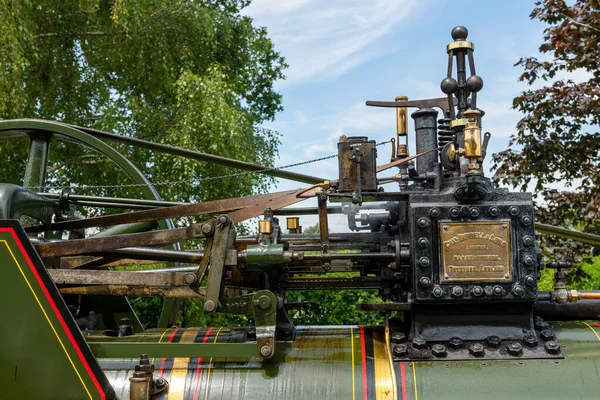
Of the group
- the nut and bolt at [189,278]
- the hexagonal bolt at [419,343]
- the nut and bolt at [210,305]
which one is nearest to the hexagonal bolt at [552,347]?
the hexagonal bolt at [419,343]

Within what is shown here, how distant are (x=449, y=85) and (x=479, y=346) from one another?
1.46 meters

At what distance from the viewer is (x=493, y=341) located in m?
3.90

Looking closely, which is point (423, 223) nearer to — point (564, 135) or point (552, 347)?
point (552, 347)

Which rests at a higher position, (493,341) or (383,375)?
(493,341)

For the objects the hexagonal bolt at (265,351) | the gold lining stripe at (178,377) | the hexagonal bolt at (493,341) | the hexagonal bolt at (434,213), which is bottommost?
the gold lining stripe at (178,377)

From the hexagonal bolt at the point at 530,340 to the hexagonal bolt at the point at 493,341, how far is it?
13cm

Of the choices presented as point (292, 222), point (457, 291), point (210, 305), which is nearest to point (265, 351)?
point (210, 305)

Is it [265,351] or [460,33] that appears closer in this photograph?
[265,351]

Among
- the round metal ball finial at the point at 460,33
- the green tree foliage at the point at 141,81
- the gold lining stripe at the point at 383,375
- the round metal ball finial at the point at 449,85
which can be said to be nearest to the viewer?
the gold lining stripe at the point at 383,375

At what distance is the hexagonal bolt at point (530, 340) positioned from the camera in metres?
3.90

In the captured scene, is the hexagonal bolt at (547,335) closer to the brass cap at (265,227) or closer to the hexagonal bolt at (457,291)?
the hexagonal bolt at (457,291)

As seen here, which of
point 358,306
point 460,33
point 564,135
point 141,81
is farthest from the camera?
point 141,81

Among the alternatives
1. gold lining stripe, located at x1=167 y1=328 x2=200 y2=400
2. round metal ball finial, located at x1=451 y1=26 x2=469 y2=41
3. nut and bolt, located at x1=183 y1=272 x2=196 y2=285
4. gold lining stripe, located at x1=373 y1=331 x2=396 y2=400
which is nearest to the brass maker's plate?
gold lining stripe, located at x1=373 y1=331 x2=396 y2=400

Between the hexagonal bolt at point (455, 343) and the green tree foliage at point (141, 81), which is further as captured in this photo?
the green tree foliage at point (141, 81)
